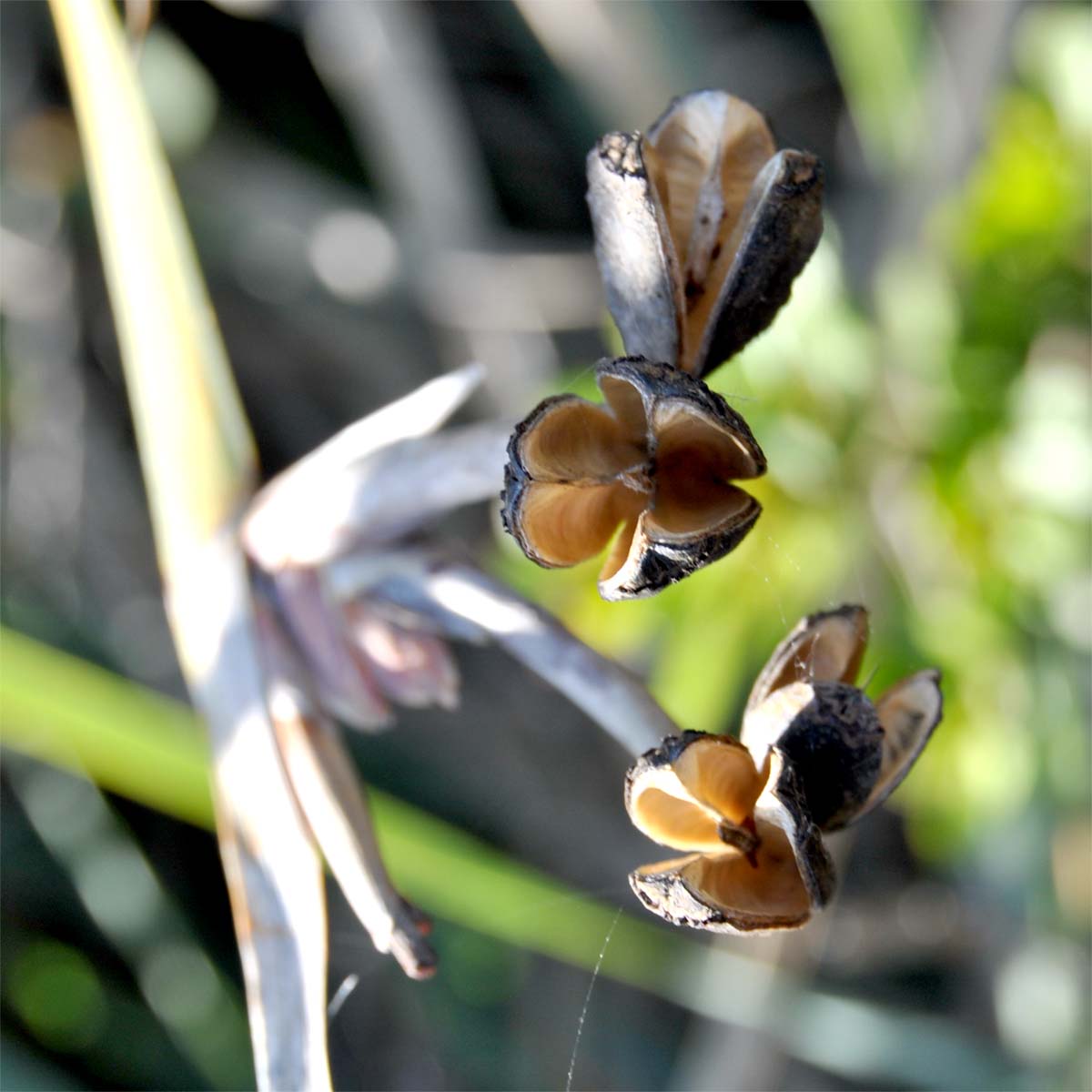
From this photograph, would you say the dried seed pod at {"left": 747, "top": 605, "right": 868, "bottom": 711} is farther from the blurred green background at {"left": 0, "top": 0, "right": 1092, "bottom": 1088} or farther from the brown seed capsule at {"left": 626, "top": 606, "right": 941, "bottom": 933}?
the blurred green background at {"left": 0, "top": 0, "right": 1092, "bottom": 1088}

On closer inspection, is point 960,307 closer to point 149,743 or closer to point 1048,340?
point 1048,340

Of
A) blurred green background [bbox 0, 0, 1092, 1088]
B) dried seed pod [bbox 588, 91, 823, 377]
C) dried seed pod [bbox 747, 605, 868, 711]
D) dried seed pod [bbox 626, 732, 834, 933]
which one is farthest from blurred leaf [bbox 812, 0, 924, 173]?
dried seed pod [bbox 626, 732, 834, 933]

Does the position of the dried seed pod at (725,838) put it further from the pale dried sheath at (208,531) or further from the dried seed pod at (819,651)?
the pale dried sheath at (208,531)

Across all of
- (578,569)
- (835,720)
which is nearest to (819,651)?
(835,720)

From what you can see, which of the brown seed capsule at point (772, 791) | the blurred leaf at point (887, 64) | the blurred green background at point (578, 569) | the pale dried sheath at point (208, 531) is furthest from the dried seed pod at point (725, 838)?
the blurred leaf at point (887, 64)

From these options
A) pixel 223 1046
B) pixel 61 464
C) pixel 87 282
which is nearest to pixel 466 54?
pixel 87 282
